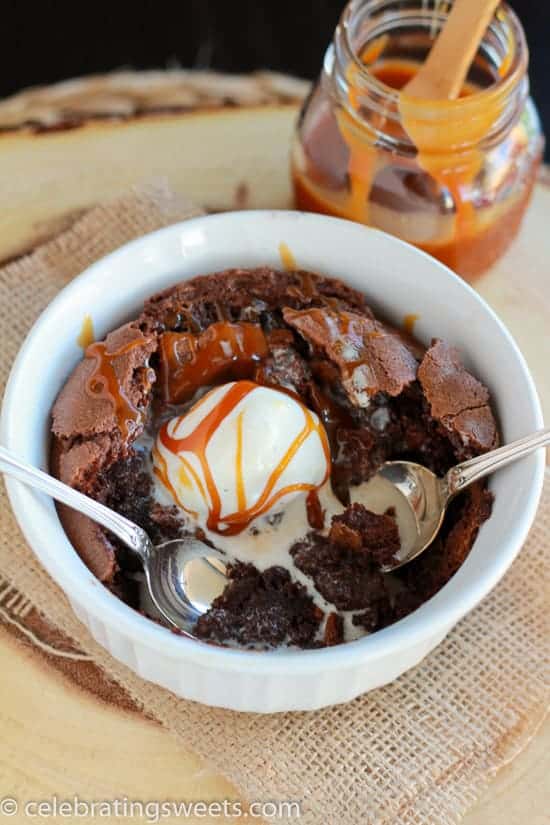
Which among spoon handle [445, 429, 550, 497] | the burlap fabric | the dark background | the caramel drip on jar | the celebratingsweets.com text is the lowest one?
the celebratingsweets.com text

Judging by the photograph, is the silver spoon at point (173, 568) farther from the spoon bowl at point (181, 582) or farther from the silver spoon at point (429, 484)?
the silver spoon at point (429, 484)

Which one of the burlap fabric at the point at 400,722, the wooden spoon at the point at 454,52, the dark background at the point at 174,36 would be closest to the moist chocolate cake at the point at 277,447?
the burlap fabric at the point at 400,722

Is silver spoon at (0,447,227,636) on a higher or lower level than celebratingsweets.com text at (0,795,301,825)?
higher

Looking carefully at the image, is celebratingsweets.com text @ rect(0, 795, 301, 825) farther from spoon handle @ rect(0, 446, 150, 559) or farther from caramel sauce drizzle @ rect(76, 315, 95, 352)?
caramel sauce drizzle @ rect(76, 315, 95, 352)

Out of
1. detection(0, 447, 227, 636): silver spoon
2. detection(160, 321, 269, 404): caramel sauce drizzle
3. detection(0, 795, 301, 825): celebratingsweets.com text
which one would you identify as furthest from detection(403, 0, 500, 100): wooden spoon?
detection(0, 795, 301, 825): celebratingsweets.com text

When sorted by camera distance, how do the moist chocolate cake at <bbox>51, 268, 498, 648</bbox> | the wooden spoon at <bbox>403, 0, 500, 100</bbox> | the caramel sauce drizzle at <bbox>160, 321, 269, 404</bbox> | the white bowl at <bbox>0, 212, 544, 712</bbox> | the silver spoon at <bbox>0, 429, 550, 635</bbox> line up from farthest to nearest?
the wooden spoon at <bbox>403, 0, 500, 100</bbox> → the caramel sauce drizzle at <bbox>160, 321, 269, 404</bbox> → the moist chocolate cake at <bbox>51, 268, 498, 648</bbox> → the silver spoon at <bbox>0, 429, 550, 635</bbox> → the white bowl at <bbox>0, 212, 544, 712</bbox>

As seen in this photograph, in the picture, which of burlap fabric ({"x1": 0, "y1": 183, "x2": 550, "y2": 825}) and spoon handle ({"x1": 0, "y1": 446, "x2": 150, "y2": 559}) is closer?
spoon handle ({"x1": 0, "y1": 446, "x2": 150, "y2": 559})

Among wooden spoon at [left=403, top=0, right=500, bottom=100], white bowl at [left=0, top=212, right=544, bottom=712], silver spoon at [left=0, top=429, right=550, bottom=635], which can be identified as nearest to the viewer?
white bowl at [left=0, top=212, right=544, bottom=712]
